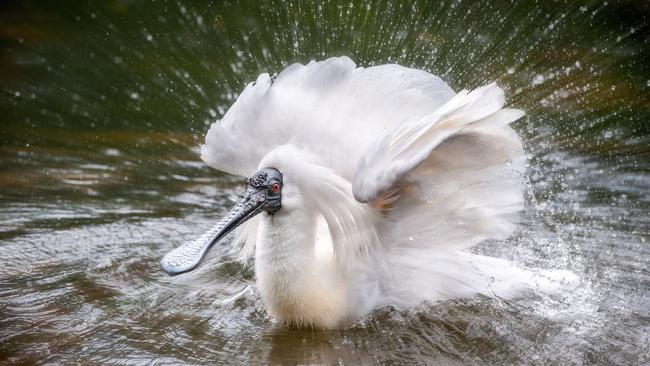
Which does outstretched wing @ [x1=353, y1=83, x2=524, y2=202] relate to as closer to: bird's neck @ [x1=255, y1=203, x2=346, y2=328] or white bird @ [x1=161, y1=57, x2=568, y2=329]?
white bird @ [x1=161, y1=57, x2=568, y2=329]

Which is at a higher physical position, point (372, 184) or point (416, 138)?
point (416, 138)

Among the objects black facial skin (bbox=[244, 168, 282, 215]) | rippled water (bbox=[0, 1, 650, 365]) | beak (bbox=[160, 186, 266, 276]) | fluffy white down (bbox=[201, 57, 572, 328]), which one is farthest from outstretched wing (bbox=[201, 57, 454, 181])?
rippled water (bbox=[0, 1, 650, 365])

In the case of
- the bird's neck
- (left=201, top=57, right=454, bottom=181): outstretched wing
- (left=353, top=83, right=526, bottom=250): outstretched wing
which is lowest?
the bird's neck

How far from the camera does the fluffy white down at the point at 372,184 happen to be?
4.30 metres

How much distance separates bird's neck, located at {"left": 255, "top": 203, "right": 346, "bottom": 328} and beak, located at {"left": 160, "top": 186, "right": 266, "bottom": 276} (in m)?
0.12

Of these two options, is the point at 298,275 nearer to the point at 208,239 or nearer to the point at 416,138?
the point at 208,239

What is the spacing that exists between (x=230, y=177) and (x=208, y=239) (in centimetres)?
297

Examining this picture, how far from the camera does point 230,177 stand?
7293 millimetres

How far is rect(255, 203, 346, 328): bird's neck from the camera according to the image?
443cm

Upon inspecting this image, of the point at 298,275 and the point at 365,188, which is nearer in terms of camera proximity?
the point at 365,188

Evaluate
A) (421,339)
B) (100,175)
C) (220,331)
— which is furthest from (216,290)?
(100,175)

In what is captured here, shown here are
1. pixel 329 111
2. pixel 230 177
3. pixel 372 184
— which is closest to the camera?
pixel 372 184

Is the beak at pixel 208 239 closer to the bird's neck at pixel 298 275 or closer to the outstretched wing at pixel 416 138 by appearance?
the bird's neck at pixel 298 275

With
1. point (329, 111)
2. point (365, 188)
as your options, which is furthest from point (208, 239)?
point (329, 111)
